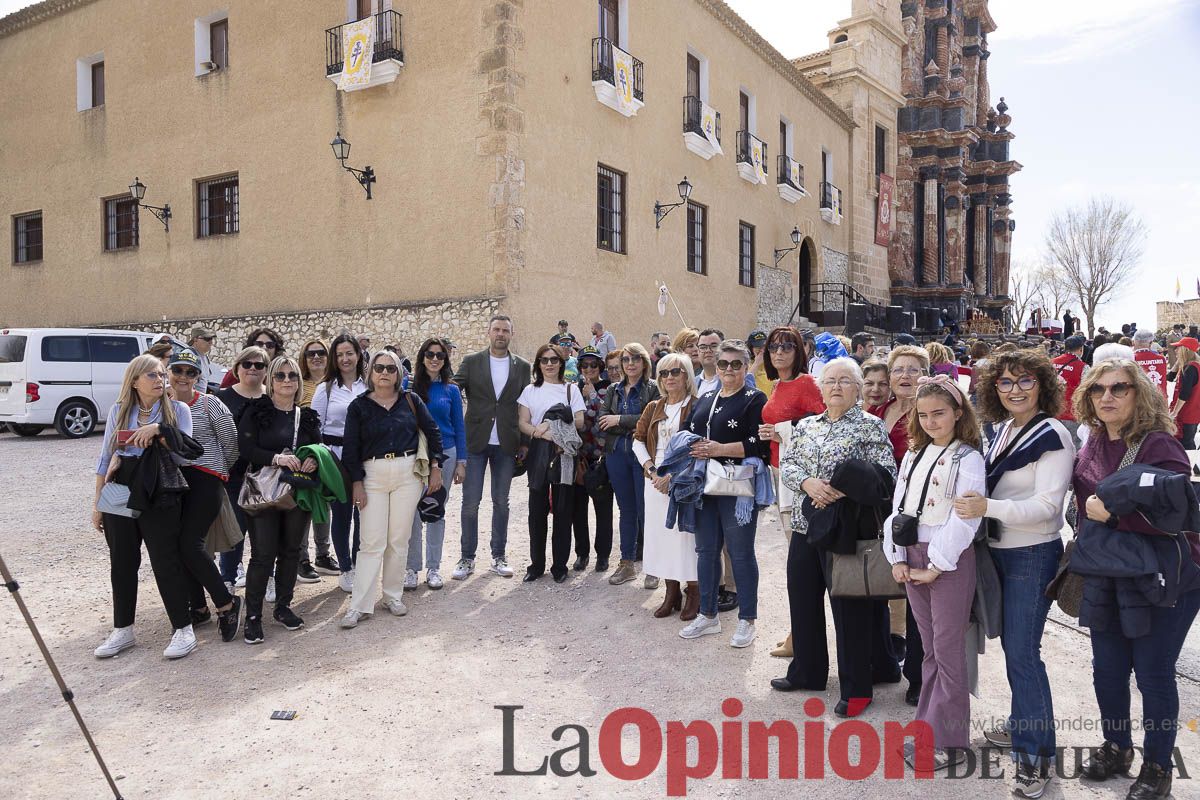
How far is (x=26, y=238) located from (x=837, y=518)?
22251 millimetres

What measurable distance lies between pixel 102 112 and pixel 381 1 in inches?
315

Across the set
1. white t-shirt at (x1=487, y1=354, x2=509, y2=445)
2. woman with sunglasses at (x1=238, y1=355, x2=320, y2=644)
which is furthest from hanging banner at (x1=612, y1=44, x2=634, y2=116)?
woman with sunglasses at (x1=238, y1=355, x2=320, y2=644)

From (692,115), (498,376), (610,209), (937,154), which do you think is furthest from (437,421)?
(937,154)

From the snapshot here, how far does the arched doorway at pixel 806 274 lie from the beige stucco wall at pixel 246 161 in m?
13.4

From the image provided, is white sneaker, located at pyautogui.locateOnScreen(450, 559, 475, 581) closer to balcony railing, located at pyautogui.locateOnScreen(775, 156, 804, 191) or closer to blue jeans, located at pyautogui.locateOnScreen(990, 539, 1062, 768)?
blue jeans, located at pyautogui.locateOnScreen(990, 539, 1062, 768)

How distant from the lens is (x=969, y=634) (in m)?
3.37

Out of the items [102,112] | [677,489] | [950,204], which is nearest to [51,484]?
[677,489]

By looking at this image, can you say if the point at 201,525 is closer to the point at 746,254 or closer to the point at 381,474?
the point at 381,474

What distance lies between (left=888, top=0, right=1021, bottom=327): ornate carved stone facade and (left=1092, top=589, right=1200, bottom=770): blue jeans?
2815cm

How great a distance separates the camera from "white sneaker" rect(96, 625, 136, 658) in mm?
4637

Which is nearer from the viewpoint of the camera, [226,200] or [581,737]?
[581,737]

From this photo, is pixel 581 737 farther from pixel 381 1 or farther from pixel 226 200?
pixel 226 200

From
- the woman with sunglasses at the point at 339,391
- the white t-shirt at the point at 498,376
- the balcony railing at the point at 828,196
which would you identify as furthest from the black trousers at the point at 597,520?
the balcony railing at the point at 828,196

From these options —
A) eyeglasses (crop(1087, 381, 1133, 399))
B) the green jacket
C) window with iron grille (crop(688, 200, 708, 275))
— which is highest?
window with iron grille (crop(688, 200, 708, 275))
